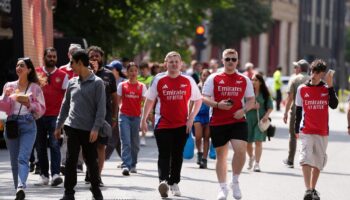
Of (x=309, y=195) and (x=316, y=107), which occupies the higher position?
(x=316, y=107)

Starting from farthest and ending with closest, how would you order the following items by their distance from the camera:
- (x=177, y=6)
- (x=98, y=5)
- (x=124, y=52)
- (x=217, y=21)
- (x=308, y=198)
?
1. (x=217, y=21)
2. (x=177, y=6)
3. (x=124, y=52)
4. (x=98, y=5)
5. (x=308, y=198)

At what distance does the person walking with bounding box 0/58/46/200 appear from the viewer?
12367 millimetres

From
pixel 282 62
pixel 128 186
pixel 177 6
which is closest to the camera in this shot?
pixel 128 186

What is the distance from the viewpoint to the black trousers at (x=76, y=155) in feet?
38.4

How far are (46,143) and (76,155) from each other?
2301 mm

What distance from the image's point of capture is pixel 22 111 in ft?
40.9

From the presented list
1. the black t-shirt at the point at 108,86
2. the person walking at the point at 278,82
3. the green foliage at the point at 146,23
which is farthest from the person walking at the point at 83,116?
the person walking at the point at 278,82

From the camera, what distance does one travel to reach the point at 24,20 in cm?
2006

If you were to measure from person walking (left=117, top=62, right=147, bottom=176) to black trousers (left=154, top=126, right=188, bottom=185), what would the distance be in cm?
294

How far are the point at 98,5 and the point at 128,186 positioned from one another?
17441 mm

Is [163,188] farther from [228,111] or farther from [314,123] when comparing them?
[314,123]

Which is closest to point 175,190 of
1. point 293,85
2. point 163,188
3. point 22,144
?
point 163,188

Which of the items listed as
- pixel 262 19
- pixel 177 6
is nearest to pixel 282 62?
pixel 262 19

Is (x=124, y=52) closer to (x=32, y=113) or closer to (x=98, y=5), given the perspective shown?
(x=98, y=5)
